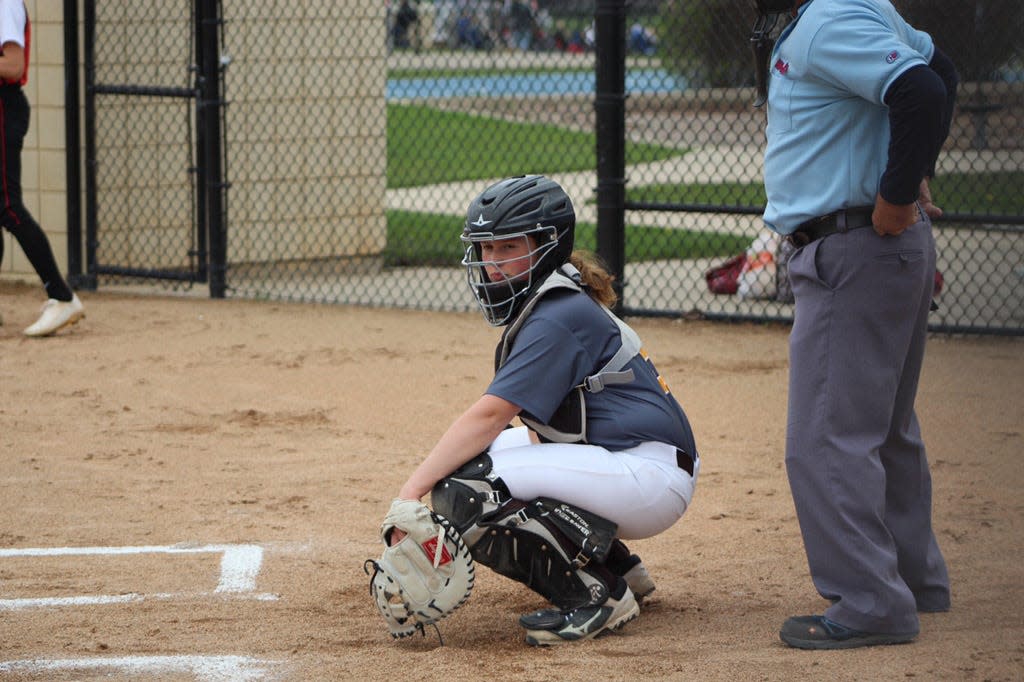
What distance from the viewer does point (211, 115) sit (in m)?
9.22

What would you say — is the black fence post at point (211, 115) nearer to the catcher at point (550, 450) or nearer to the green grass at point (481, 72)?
the catcher at point (550, 450)

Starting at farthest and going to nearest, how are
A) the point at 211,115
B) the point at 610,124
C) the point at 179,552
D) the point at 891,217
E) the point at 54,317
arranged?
the point at 211,115
the point at 610,124
the point at 54,317
the point at 179,552
the point at 891,217

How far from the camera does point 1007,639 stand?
3.61 meters

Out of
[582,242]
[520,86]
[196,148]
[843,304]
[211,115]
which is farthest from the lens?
[520,86]

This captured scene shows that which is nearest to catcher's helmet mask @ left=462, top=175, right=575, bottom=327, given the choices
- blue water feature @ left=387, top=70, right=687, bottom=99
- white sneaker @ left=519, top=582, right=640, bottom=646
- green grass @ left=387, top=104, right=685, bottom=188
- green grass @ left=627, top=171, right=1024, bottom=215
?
white sneaker @ left=519, top=582, right=640, bottom=646

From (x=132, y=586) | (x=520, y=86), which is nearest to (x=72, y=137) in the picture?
(x=132, y=586)

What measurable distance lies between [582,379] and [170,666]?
132 cm

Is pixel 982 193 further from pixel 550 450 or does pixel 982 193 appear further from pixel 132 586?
pixel 132 586

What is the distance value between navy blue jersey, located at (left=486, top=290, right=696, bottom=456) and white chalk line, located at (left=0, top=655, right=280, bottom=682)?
37.6 inches

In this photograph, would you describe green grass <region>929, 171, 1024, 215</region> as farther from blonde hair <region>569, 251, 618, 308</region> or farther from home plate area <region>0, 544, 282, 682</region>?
home plate area <region>0, 544, 282, 682</region>

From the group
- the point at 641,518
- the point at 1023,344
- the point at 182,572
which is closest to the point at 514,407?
the point at 641,518

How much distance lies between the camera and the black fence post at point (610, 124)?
8.24 metres

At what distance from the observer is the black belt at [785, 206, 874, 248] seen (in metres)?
3.49

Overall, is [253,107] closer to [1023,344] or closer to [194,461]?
[194,461]
